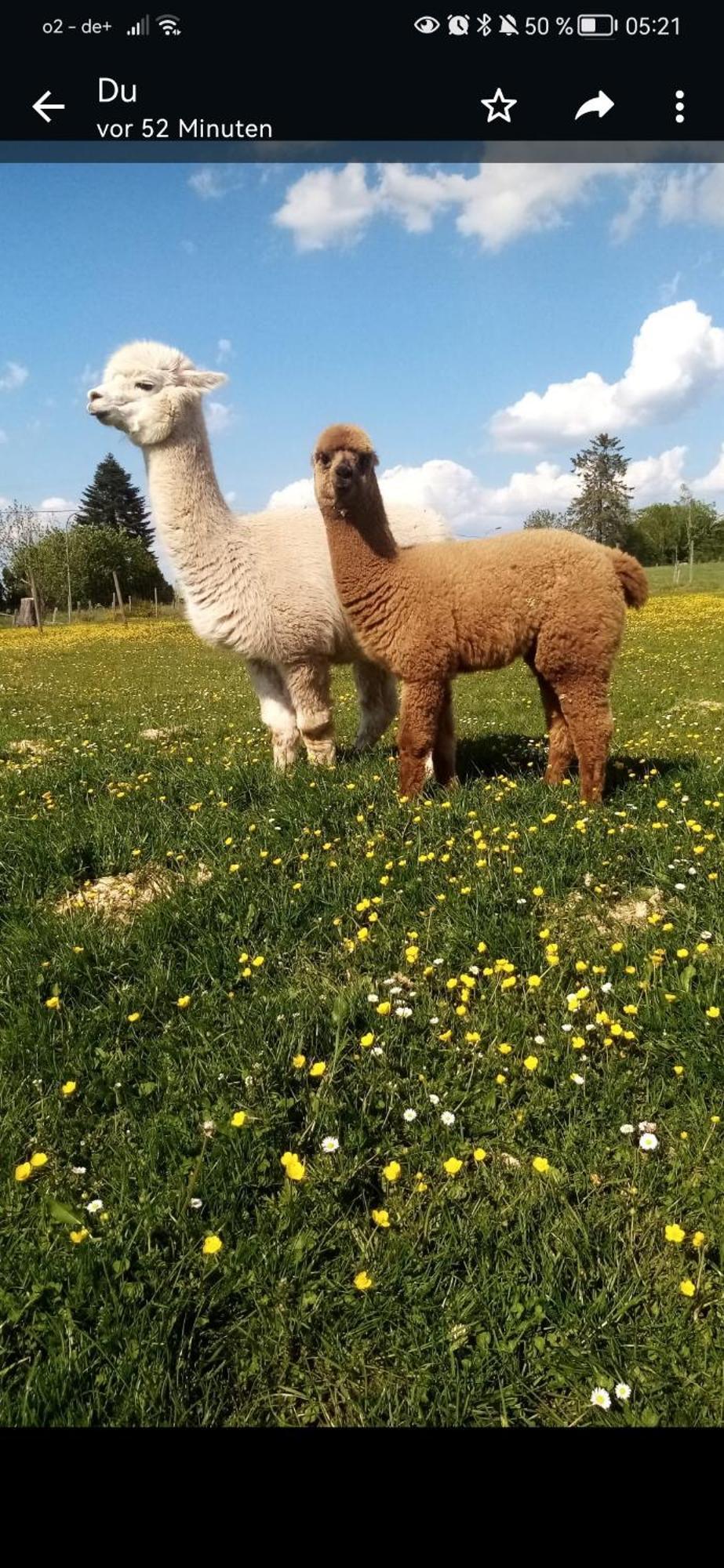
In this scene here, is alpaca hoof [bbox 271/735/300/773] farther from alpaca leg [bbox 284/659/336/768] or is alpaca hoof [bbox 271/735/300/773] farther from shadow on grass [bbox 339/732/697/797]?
shadow on grass [bbox 339/732/697/797]

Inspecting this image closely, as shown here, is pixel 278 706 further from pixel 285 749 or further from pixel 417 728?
pixel 417 728

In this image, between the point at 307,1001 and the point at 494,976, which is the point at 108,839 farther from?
the point at 494,976

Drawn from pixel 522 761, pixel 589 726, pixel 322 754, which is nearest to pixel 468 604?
pixel 589 726

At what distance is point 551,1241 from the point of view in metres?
2.28

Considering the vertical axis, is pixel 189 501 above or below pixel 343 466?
above

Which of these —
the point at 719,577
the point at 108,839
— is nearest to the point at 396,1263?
the point at 108,839

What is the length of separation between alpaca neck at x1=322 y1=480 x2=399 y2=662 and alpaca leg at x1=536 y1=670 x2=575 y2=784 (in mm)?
1354

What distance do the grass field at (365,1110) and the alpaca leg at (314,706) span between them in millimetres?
1129

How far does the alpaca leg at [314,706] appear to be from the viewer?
665cm

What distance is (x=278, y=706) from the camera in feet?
22.7

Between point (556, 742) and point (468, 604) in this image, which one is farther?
point (556, 742)

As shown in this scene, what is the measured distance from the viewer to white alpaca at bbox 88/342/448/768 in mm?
5934

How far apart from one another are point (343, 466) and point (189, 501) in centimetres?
178
